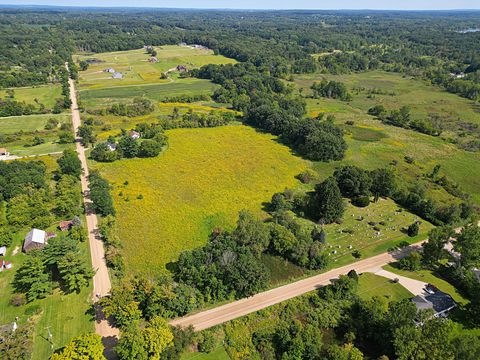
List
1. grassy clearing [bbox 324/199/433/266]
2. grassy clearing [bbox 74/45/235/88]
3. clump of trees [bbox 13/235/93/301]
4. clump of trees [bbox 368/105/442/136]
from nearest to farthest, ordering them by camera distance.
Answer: clump of trees [bbox 13/235/93/301] < grassy clearing [bbox 324/199/433/266] < clump of trees [bbox 368/105/442/136] < grassy clearing [bbox 74/45/235/88]

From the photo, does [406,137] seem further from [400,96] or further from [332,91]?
[400,96]

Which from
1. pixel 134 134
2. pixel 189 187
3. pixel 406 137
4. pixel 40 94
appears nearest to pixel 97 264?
pixel 189 187

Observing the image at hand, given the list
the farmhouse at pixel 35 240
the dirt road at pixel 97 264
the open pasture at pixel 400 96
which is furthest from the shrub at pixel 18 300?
the open pasture at pixel 400 96

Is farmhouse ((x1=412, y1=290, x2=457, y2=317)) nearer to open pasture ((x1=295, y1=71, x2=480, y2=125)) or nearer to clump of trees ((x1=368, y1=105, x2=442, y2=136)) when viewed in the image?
clump of trees ((x1=368, y1=105, x2=442, y2=136))

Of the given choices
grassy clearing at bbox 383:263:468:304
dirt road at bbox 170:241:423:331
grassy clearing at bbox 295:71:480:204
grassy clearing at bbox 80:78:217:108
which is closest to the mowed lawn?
dirt road at bbox 170:241:423:331

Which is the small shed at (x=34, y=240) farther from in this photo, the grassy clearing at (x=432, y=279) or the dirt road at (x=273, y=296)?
the grassy clearing at (x=432, y=279)

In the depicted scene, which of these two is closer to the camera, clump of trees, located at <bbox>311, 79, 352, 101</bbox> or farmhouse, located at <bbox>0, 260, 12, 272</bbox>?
farmhouse, located at <bbox>0, 260, 12, 272</bbox>
